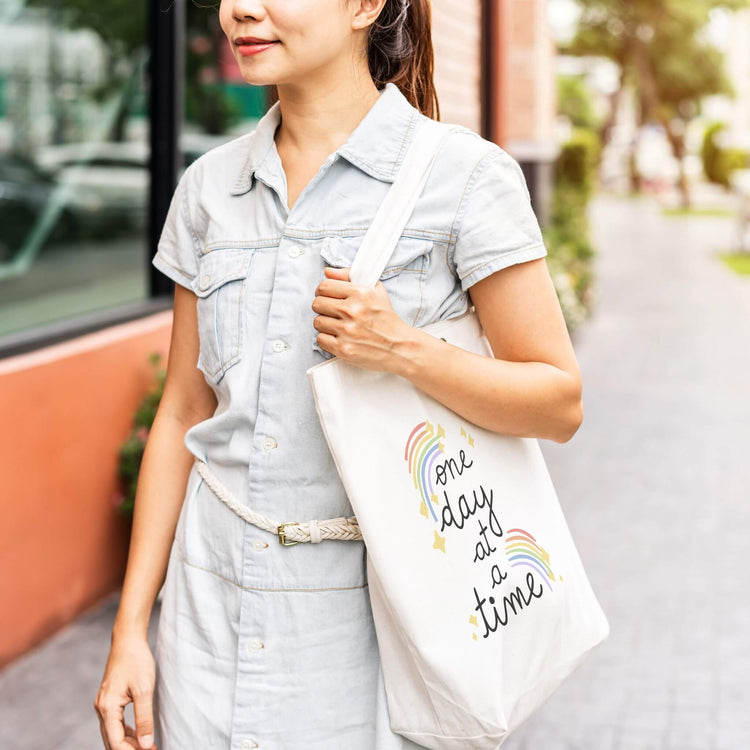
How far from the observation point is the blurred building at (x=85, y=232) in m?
4.00

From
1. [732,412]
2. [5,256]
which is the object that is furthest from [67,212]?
[732,412]

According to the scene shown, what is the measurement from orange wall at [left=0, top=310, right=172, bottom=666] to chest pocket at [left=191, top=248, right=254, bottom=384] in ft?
7.95

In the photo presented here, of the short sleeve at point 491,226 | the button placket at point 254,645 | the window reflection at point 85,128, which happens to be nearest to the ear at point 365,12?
the short sleeve at point 491,226

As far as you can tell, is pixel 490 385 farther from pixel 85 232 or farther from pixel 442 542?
pixel 85 232

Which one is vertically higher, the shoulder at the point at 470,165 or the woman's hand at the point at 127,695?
the shoulder at the point at 470,165

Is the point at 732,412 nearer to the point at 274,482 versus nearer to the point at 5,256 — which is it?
the point at 5,256

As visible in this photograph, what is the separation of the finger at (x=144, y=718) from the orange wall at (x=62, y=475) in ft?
7.73

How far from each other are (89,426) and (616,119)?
1635 inches

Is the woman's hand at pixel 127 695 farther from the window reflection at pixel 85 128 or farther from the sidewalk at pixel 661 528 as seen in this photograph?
the window reflection at pixel 85 128

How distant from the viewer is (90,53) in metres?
6.49

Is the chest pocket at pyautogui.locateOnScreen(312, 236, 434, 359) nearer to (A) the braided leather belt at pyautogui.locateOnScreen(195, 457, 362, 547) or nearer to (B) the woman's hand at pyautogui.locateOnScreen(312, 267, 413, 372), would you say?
(B) the woman's hand at pyautogui.locateOnScreen(312, 267, 413, 372)

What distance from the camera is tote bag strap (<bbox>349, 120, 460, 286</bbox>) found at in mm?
1406

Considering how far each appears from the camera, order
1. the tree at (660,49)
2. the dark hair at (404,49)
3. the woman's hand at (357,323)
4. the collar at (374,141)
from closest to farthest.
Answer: the woman's hand at (357,323) < the collar at (374,141) < the dark hair at (404,49) < the tree at (660,49)

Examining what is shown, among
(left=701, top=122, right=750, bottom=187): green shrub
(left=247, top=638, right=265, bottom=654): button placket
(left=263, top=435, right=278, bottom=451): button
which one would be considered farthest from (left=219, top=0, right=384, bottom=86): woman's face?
(left=701, top=122, right=750, bottom=187): green shrub
